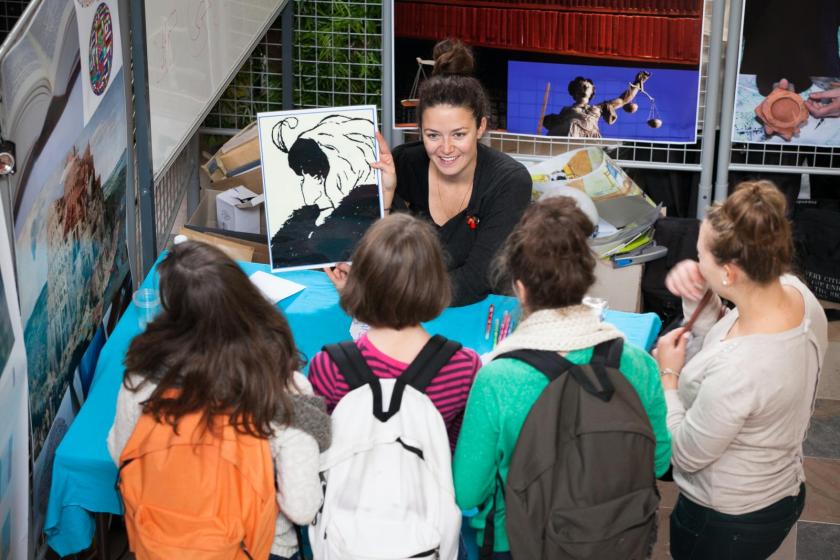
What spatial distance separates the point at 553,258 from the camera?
81.8 inches

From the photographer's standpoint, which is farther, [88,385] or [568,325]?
[88,385]

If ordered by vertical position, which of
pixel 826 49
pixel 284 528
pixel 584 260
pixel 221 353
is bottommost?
pixel 284 528

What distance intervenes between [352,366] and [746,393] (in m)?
0.88

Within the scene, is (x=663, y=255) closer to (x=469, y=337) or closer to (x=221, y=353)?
(x=469, y=337)

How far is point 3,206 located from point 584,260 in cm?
132

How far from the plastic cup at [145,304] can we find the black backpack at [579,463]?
4.80ft

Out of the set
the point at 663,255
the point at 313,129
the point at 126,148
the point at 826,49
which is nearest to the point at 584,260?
the point at 313,129

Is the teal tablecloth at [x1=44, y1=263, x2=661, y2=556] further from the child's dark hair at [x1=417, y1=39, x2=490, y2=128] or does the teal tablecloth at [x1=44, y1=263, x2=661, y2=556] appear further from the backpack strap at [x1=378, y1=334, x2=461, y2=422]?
the backpack strap at [x1=378, y1=334, x2=461, y2=422]

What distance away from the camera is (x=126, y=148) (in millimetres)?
3449

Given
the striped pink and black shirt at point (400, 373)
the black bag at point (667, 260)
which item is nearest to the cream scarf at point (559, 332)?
the striped pink and black shirt at point (400, 373)

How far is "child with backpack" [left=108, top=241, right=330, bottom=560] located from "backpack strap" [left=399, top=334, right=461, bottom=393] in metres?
0.21

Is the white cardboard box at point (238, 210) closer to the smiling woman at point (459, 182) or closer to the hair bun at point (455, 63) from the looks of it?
the smiling woman at point (459, 182)

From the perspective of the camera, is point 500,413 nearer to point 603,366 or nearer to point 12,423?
point 603,366

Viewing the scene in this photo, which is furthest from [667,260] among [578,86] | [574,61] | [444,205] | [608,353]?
[608,353]
